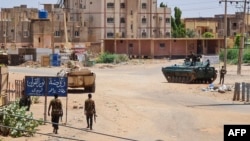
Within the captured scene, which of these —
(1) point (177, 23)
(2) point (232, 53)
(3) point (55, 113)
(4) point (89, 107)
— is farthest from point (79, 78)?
(1) point (177, 23)

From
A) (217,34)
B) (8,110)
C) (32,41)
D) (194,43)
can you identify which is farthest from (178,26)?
(8,110)

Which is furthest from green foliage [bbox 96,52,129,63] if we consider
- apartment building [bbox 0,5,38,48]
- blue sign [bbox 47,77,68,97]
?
blue sign [bbox 47,77,68,97]

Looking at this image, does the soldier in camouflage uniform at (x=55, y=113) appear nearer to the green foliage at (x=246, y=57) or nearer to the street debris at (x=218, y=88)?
the street debris at (x=218, y=88)

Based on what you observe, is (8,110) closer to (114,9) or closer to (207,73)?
(207,73)

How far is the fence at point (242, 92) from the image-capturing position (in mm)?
36497

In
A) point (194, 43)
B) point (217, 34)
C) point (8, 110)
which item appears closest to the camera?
point (8, 110)

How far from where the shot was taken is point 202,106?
3488 cm

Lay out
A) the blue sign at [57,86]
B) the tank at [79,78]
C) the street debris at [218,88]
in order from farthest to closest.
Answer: the street debris at [218,88], the tank at [79,78], the blue sign at [57,86]

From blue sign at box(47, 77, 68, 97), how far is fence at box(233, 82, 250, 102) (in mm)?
14817

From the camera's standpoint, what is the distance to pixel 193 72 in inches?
1879

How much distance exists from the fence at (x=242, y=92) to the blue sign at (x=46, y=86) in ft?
48.8

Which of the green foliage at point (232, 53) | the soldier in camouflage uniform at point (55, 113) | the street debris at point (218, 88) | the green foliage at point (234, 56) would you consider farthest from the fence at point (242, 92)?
the green foliage at point (232, 53)

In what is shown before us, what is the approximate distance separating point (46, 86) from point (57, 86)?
1.57 ft

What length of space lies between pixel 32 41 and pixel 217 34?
4081cm
